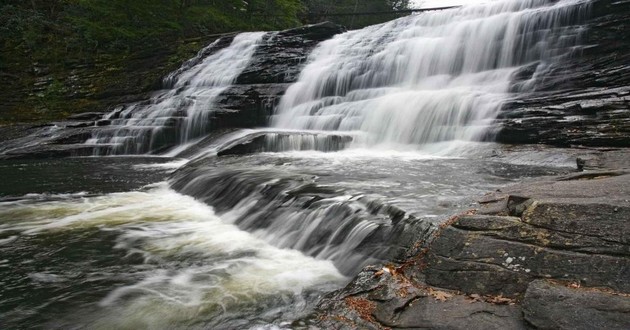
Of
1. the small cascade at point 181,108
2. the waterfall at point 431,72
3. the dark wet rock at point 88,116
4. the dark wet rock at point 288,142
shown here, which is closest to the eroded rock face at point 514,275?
the waterfall at point 431,72

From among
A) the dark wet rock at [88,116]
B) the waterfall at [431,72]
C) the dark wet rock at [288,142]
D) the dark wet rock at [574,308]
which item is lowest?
the dark wet rock at [574,308]

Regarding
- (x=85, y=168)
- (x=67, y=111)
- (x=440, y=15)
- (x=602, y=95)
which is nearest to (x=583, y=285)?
(x=602, y=95)

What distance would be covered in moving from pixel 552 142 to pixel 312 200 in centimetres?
571

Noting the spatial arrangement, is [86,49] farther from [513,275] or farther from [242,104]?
[513,275]

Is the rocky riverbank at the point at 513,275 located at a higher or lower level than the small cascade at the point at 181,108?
lower

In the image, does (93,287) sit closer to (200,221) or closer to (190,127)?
(200,221)

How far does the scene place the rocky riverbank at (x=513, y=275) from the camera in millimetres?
2145

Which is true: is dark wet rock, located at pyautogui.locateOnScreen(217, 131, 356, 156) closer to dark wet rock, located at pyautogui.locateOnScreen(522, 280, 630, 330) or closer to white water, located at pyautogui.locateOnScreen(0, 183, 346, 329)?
white water, located at pyautogui.locateOnScreen(0, 183, 346, 329)

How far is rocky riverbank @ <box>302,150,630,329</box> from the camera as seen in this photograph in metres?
2.14

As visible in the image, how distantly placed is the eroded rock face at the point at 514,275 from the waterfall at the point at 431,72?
21.1 feet

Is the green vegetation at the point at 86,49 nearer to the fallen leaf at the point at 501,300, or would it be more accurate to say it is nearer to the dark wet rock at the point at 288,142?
the dark wet rock at the point at 288,142

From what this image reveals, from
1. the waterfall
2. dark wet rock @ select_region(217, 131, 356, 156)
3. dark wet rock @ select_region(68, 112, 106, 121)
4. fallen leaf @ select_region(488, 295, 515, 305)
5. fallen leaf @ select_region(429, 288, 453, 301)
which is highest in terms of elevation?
the waterfall

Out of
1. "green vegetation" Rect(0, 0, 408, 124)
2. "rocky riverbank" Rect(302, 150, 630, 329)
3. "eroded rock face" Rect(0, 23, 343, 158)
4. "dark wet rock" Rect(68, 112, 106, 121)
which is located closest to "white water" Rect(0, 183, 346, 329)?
"rocky riverbank" Rect(302, 150, 630, 329)

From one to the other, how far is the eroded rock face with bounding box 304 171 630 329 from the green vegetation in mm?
16935
